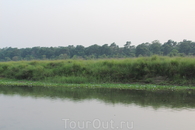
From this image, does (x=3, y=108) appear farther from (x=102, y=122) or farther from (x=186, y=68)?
(x=186, y=68)

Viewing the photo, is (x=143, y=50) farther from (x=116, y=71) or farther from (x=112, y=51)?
(x=116, y=71)

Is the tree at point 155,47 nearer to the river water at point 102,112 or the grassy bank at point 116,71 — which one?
the grassy bank at point 116,71

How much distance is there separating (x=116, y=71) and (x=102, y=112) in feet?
35.4

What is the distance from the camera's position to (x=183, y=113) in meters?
9.33

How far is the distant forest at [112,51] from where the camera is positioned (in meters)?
32.0

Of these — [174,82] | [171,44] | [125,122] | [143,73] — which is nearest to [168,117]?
[125,122]

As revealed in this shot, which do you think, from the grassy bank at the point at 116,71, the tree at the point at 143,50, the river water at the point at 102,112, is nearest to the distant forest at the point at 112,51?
the tree at the point at 143,50

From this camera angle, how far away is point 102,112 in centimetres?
959

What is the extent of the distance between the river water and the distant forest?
45.5 ft

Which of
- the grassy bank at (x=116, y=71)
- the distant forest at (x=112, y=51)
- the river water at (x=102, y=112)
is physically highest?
the distant forest at (x=112, y=51)

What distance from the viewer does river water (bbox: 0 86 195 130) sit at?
7.77 metres

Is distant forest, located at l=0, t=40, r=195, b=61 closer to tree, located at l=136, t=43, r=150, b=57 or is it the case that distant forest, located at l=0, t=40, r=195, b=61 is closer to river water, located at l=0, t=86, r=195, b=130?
tree, located at l=136, t=43, r=150, b=57

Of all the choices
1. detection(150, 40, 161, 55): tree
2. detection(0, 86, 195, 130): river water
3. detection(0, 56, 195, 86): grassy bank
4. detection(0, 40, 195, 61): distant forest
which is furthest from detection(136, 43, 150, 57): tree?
detection(0, 86, 195, 130): river water

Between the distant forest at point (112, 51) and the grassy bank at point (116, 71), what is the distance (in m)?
5.34
